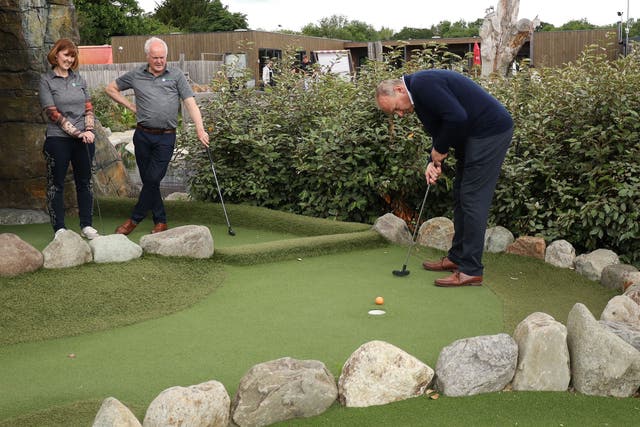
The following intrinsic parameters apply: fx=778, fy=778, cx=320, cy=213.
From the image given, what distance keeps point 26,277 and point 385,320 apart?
91.9 inches

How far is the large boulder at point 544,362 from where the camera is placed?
347cm

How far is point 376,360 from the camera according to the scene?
134 inches

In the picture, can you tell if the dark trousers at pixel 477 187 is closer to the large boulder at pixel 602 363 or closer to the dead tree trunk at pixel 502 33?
the large boulder at pixel 602 363

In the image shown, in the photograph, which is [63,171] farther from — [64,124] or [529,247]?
[529,247]

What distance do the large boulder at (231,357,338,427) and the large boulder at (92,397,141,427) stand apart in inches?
18.4

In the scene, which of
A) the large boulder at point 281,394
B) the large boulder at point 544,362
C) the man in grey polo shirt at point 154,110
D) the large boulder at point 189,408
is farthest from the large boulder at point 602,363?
the man in grey polo shirt at point 154,110

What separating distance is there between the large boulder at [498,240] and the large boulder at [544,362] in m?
2.78

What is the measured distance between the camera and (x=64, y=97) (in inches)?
237

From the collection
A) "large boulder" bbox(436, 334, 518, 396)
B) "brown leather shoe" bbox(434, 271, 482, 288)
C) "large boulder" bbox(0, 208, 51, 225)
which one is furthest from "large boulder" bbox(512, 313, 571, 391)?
"large boulder" bbox(0, 208, 51, 225)

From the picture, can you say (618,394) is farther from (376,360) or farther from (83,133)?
(83,133)

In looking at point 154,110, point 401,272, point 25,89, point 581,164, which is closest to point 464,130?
point 401,272

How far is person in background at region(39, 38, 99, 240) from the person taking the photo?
5.95 metres

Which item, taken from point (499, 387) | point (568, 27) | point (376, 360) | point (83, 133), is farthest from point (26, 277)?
point (568, 27)

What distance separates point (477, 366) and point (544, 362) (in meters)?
0.31
